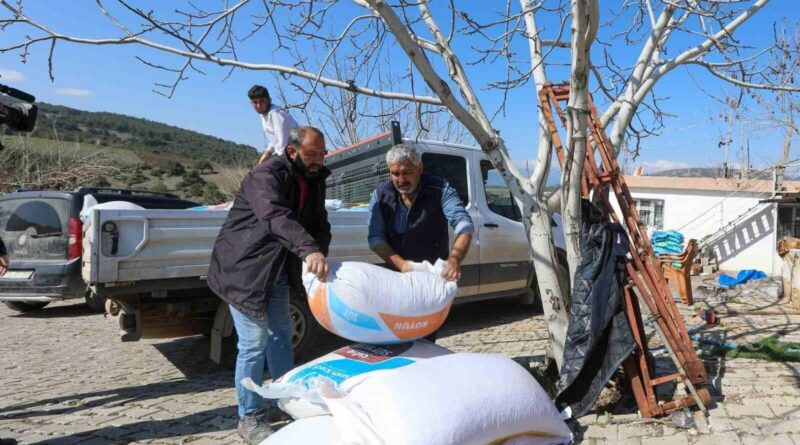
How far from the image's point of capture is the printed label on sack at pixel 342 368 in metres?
2.62

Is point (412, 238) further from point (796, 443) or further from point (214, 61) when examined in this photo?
point (796, 443)

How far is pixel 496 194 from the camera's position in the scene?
6586 millimetres

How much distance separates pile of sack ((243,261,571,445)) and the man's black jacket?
377mm

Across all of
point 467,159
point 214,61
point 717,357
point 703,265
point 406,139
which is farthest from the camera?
point 703,265

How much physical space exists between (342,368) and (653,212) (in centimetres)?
1926

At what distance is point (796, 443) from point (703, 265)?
15424 millimetres

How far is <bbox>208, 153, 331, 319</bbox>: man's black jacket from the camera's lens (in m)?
2.94

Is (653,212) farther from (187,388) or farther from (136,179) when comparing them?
(136,179)

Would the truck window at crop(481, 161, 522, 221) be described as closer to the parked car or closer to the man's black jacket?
the man's black jacket

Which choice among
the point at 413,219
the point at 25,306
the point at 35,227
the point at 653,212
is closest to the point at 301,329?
the point at 413,219

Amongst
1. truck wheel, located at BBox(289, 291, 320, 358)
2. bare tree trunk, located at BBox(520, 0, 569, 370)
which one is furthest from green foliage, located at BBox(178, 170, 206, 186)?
bare tree trunk, located at BBox(520, 0, 569, 370)

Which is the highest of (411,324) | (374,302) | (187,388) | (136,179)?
(136,179)

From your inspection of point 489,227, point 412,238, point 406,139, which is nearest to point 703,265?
point 489,227

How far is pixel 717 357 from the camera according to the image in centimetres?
463
